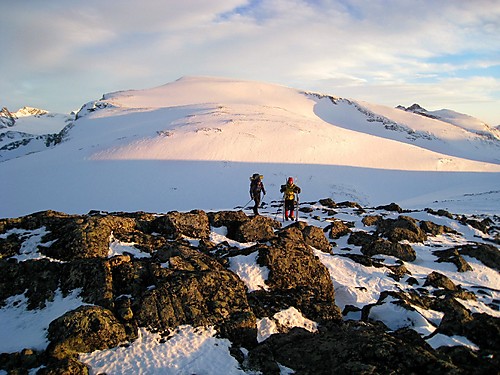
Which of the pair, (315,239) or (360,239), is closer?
(315,239)

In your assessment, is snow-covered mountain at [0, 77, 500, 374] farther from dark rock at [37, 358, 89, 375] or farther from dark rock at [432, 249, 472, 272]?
dark rock at [37, 358, 89, 375]

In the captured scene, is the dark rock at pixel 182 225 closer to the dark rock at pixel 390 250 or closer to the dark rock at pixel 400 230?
the dark rock at pixel 390 250

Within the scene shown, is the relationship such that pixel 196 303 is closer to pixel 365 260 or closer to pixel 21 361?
pixel 21 361

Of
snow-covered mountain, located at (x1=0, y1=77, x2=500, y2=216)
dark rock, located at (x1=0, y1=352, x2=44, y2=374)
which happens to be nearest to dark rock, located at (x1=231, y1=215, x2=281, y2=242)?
dark rock, located at (x1=0, y1=352, x2=44, y2=374)

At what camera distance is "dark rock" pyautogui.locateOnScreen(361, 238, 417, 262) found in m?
13.8

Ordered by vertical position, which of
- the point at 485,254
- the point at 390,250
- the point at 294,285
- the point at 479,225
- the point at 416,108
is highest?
the point at 416,108

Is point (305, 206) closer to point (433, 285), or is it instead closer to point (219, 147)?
point (433, 285)

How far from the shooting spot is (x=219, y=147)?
36.6m

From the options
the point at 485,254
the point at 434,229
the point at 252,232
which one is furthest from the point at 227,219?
the point at 434,229

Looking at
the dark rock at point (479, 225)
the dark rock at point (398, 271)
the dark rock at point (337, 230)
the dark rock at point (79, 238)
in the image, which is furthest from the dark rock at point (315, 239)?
the dark rock at point (479, 225)

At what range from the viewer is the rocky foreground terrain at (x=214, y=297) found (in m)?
5.61

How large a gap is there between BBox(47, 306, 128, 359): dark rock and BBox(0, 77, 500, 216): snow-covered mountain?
19.1 metres

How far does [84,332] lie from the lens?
236 inches

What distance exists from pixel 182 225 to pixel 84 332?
5.41 metres
